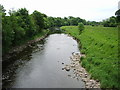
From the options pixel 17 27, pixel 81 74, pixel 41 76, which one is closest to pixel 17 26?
pixel 17 27

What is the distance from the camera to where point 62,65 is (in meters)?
24.9

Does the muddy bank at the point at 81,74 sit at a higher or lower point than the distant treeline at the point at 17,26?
lower

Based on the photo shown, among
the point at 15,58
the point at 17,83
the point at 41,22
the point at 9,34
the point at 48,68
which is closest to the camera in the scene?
the point at 17,83

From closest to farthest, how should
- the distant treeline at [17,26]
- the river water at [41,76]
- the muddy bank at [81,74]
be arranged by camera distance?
1. the muddy bank at [81,74]
2. the river water at [41,76]
3. the distant treeline at [17,26]

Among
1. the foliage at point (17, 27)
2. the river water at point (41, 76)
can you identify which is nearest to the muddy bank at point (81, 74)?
the river water at point (41, 76)

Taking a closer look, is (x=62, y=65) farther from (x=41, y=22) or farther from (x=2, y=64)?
(x=41, y=22)

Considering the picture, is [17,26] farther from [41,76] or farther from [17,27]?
[41,76]

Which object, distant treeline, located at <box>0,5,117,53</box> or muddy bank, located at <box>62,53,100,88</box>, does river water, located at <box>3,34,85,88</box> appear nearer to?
muddy bank, located at <box>62,53,100,88</box>

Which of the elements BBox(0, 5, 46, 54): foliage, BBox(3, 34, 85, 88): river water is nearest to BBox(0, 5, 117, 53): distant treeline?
BBox(0, 5, 46, 54): foliage

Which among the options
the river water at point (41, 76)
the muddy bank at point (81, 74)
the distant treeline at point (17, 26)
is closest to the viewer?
the muddy bank at point (81, 74)

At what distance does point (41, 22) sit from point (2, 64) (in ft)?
130

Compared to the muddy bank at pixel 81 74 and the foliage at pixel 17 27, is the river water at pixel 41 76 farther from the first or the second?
the foliage at pixel 17 27

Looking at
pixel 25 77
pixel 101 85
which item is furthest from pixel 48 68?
pixel 101 85

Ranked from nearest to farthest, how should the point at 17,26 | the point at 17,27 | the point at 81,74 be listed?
the point at 81,74, the point at 17,27, the point at 17,26
